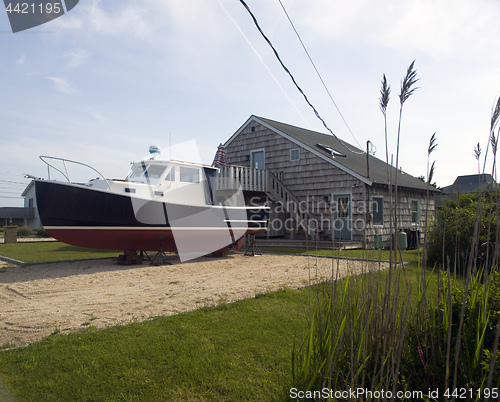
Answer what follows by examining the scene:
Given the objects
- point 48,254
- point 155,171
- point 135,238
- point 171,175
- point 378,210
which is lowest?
point 48,254

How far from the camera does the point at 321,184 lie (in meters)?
15.5

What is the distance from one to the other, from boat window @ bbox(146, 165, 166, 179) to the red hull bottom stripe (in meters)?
1.59

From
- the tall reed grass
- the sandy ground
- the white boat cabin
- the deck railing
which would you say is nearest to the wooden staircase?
the deck railing

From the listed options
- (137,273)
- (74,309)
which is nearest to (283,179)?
(137,273)

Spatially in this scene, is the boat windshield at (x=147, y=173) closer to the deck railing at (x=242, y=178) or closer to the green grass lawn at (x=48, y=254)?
the green grass lawn at (x=48, y=254)

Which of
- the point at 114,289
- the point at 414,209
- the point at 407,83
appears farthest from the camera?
the point at 414,209

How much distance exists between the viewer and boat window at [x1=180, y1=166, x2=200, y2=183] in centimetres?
1013

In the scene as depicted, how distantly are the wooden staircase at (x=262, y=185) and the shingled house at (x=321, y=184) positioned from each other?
17cm

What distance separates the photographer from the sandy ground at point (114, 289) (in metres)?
4.23

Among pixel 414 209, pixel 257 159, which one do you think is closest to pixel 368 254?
pixel 257 159

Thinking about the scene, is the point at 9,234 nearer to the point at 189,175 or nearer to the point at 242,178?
the point at 242,178

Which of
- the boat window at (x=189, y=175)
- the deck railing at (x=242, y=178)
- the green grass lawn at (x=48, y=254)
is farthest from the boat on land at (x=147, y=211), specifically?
the deck railing at (x=242, y=178)

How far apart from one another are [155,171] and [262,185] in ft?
24.3

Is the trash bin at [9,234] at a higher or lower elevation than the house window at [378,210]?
lower
